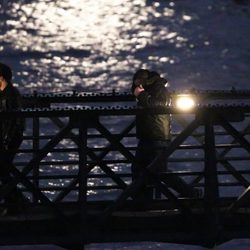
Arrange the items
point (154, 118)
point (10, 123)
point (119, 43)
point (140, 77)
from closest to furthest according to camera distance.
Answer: point (10, 123)
point (140, 77)
point (154, 118)
point (119, 43)

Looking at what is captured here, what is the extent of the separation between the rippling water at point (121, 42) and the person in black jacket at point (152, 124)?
157 ft

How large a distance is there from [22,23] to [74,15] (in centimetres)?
658

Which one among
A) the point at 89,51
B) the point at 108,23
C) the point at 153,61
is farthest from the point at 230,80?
the point at 108,23

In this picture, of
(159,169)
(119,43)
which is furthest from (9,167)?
(119,43)

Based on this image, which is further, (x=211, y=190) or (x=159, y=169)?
(x=159, y=169)

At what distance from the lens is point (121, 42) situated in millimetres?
87000

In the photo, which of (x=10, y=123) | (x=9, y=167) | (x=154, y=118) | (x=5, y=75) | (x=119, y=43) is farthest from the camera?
(x=119, y=43)

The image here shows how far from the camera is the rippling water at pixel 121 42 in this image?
7019cm

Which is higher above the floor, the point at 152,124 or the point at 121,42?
the point at 152,124

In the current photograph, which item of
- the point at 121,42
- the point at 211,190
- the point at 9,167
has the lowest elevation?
the point at 121,42

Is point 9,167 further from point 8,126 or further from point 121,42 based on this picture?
point 121,42

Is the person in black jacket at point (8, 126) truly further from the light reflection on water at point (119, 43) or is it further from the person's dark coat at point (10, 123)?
the light reflection on water at point (119, 43)

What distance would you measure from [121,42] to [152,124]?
69.9 metres

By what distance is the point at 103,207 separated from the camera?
57.2 ft
